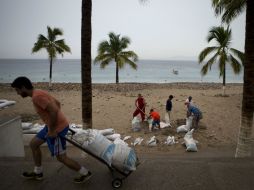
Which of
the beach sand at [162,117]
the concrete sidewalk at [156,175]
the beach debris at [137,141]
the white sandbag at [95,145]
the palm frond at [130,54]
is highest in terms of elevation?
the palm frond at [130,54]

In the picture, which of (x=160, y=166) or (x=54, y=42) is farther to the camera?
(x=54, y=42)

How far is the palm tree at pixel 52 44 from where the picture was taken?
26.6 m

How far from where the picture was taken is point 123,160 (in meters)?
3.70

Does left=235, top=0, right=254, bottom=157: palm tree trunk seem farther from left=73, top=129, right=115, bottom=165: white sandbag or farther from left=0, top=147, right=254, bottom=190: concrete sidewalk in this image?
left=73, top=129, right=115, bottom=165: white sandbag

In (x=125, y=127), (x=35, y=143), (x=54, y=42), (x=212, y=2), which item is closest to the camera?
(x=35, y=143)

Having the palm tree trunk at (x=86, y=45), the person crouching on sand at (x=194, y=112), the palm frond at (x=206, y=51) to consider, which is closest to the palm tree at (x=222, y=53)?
the palm frond at (x=206, y=51)

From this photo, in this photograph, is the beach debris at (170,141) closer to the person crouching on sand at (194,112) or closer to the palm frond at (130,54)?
the person crouching on sand at (194,112)

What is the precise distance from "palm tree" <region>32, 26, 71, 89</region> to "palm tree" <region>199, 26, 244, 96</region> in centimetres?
1384

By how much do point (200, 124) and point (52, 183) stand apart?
9.28 m

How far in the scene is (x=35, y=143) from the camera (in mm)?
3783

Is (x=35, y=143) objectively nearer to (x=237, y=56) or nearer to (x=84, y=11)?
(x=84, y=11)

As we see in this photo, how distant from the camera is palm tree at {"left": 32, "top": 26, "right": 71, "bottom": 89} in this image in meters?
26.6

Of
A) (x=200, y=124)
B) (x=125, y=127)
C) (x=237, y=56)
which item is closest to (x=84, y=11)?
(x=125, y=127)

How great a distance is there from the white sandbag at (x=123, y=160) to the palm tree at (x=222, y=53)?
1587 centimetres
